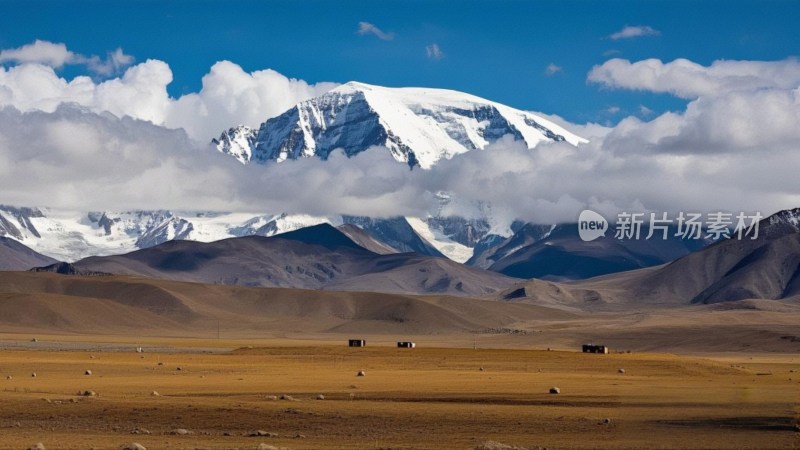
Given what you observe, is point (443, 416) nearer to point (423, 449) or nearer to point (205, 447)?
point (423, 449)

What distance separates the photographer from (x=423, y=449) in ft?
153

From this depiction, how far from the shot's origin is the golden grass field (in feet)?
161

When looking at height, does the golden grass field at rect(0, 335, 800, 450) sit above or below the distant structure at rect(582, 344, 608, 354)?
above

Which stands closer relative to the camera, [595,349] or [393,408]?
[393,408]

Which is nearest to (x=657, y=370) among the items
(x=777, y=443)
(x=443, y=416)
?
(x=443, y=416)

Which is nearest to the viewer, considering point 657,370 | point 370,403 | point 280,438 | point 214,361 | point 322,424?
point 280,438

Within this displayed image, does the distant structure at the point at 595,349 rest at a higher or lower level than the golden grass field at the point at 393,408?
lower

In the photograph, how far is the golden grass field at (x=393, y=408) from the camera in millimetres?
49031

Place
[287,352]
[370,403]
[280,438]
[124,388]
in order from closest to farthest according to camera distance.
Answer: [280,438] < [370,403] < [124,388] < [287,352]

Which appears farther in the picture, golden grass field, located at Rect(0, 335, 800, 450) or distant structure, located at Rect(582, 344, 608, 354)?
distant structure, located at Rect(582, 344, 608, 354)

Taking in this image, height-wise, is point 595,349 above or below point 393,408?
below

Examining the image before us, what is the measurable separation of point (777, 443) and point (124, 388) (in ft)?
142

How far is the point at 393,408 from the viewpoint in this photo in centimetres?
6291

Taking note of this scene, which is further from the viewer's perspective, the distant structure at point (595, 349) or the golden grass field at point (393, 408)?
the distant structure at point (595, 349)
